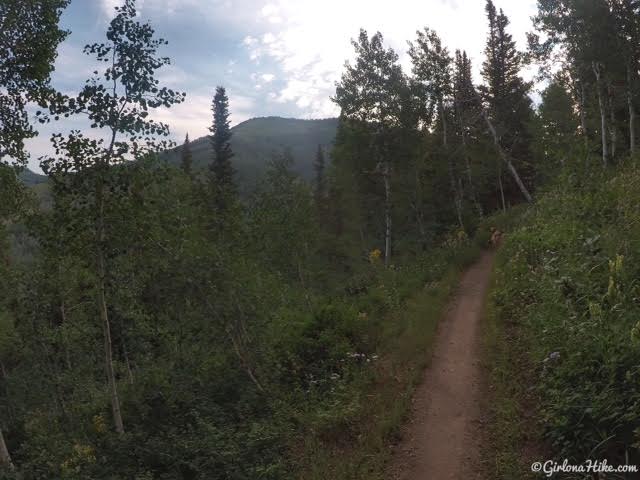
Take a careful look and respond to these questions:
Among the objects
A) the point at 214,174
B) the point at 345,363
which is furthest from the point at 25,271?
the point at 214,174

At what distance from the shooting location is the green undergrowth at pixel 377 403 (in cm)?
655

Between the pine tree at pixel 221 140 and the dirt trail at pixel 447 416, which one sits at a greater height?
the pine tree at pixel 221 140

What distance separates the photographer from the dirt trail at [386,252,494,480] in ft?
20.1

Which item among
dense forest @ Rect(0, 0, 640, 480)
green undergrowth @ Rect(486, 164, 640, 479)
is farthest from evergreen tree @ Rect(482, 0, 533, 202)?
green undergrowth @ Rect(486, 164, 640, 479)

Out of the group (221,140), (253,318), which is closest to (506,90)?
(221,140)

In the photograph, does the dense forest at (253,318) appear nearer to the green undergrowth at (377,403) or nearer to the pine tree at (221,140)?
the green undergrowth at (377,403)

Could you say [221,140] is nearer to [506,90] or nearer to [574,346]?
[506,90]

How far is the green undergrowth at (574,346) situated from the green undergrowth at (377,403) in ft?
4.74

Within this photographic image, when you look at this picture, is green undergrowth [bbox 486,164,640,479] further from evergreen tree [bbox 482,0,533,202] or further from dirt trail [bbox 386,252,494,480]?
evergreen tree [bbox 482,0,533,202]

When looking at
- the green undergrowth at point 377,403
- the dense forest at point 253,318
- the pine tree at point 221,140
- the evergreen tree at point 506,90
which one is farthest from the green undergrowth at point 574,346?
the pine tree at point 221,140

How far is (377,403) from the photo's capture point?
8016 mm

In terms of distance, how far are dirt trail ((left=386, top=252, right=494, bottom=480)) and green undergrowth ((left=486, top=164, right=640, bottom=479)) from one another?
0.34 metres

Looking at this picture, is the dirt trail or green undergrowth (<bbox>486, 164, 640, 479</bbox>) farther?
the dirt trail

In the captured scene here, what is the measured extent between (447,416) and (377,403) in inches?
49.4
